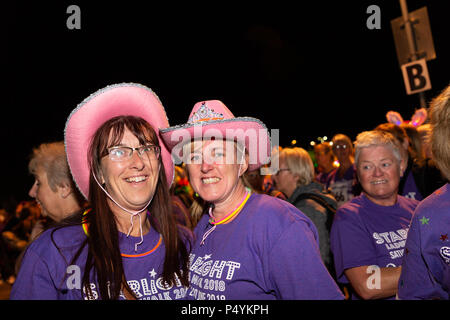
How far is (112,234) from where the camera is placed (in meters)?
2.21

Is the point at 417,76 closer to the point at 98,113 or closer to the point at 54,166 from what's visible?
the point at 98,113

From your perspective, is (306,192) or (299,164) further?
(299,164)

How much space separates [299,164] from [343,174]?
2.30 meters

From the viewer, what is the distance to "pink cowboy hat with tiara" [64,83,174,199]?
7.34 feet

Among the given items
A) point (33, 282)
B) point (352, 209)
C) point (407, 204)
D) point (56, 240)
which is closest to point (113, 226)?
point (56, 240)

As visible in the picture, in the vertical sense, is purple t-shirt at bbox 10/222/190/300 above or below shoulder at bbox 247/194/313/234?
below

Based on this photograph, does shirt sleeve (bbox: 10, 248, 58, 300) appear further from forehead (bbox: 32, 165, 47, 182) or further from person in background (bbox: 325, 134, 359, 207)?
person in background (bbox: 325, 134, 359, 207)

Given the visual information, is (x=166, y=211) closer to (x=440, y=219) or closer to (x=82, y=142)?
(x=82, y=142)

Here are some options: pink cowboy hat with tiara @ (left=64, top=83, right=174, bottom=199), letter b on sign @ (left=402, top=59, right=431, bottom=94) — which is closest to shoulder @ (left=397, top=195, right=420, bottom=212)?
pink cowboy hat with tiara @ (left=64, top=83, right=174, bottom=199)

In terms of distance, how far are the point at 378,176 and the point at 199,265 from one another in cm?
177

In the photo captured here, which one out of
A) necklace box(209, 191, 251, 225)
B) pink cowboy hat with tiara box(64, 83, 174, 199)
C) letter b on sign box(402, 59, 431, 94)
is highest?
letter b on sign box(402, 59, 431, 94)

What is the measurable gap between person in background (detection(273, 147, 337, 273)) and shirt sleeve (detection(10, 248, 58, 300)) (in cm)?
248

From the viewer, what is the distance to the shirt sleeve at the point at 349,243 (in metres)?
2.71

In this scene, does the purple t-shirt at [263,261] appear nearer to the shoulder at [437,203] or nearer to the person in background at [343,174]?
the shoulder at [437,203]
